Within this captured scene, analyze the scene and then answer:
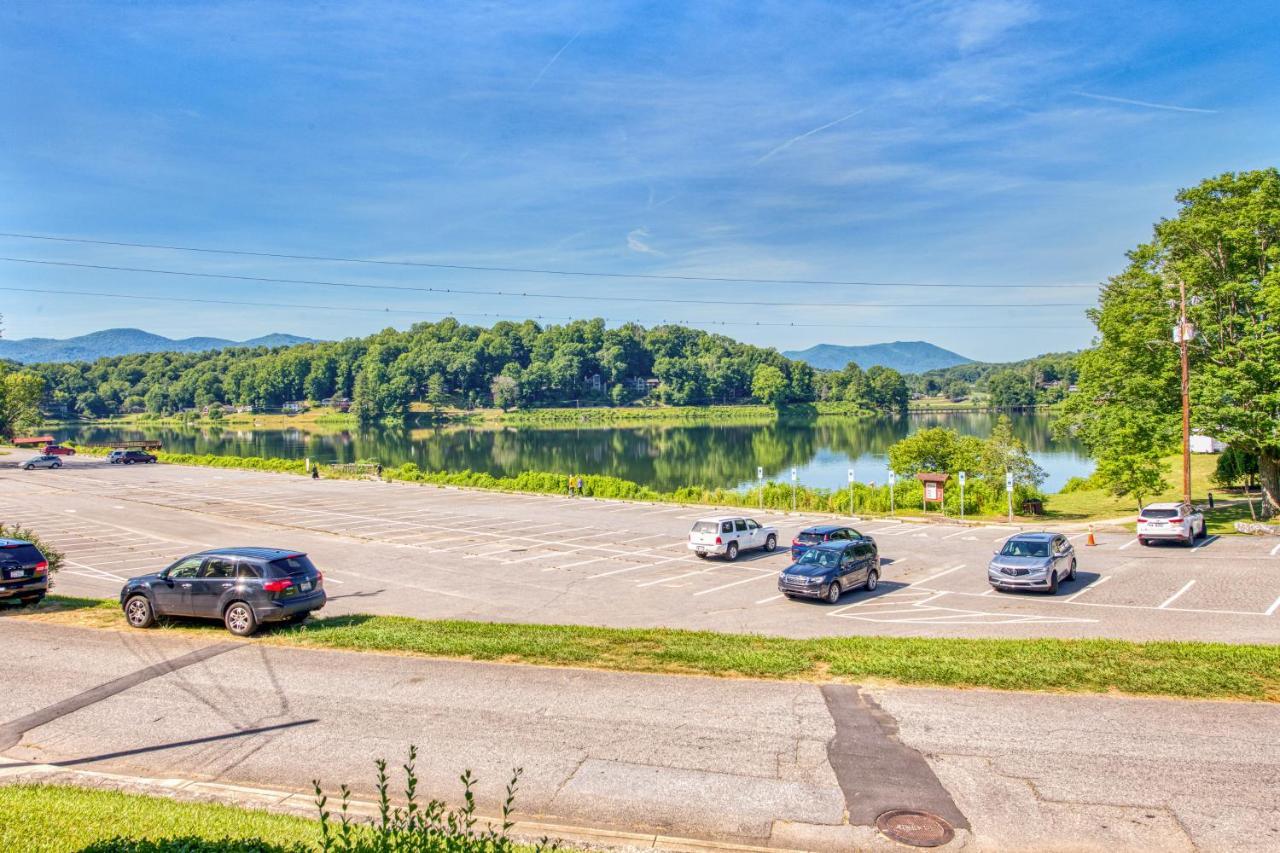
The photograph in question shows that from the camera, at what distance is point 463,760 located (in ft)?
32.9

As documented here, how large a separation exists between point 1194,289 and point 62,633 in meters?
44.0

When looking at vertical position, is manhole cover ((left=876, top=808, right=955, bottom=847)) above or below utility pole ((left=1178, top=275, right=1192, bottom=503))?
below

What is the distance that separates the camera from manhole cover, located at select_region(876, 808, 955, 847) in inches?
321

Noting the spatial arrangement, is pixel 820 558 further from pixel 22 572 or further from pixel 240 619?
pixel 22 572

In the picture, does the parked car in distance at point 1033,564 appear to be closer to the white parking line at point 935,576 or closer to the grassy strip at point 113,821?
the white parking line at point 935,576

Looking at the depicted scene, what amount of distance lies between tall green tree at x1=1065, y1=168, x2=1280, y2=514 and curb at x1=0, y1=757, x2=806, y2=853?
34957 millimetres

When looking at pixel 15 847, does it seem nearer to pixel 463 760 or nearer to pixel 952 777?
pixel 463 760

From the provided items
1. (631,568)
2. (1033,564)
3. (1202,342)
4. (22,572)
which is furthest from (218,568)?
(1202,342)

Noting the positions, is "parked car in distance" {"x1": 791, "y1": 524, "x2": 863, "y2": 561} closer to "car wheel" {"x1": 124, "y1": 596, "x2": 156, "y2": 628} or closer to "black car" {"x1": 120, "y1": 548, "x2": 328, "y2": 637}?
"black car" {"x1": 120, "y1": 548, "x2": 328, "y2": 637}

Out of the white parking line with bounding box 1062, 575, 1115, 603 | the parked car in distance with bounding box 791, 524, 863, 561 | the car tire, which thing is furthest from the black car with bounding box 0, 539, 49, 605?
the white parking line with bounding box 1062, 575, 1115, 603

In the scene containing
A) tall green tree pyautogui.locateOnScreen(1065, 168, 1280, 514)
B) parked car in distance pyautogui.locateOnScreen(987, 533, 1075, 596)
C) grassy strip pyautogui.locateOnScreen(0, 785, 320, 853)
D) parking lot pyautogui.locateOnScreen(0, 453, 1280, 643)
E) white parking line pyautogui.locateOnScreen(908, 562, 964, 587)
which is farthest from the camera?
tall green tree pyautogui.locateOnScreen(1065, 168, 1280, 514)

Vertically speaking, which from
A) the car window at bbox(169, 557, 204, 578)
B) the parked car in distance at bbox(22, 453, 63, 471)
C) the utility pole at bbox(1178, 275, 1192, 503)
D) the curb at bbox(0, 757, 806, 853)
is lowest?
the curb at bbox(0, 757, 806, 853)

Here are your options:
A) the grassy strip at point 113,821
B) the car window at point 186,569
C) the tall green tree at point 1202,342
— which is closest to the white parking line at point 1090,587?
the tall green tree at point 1202,342

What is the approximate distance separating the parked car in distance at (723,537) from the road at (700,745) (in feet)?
51.0
